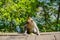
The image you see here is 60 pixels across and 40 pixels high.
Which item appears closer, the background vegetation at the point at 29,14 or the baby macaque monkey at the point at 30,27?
the baby macaque monkey at the point at 30,27

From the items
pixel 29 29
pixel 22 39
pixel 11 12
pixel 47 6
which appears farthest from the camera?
pixel 47 6

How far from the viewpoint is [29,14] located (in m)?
7.35

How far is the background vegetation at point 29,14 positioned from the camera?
6.92 m

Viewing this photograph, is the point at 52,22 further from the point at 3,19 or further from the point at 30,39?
the point at 30,39

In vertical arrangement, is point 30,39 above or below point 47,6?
below

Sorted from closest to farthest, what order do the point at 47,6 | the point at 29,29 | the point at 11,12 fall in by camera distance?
1. the point at 29,29
2. the point at 11,12
3. the point at 47,6

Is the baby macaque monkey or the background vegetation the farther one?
the background vegetation

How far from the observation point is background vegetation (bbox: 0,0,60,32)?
6922mm

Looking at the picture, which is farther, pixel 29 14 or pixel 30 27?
pixel 29 14

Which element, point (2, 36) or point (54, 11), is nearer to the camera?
point (2, 36)

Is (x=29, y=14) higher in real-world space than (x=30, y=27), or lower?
higher

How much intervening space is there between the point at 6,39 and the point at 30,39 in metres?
0.43

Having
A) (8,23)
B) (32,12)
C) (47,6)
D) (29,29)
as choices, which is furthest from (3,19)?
(29,29)

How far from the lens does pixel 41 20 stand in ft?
25.4
